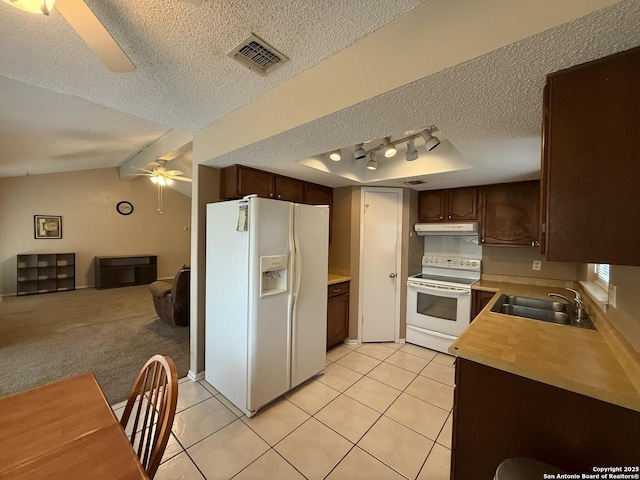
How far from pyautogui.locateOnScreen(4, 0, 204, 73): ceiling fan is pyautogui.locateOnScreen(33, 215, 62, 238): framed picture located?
7.16 metres

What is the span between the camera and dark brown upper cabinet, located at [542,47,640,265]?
34.3 inches

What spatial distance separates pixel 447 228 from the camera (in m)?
3.25

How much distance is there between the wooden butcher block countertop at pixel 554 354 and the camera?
1.02 metres

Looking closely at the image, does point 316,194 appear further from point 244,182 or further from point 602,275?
point 602,275

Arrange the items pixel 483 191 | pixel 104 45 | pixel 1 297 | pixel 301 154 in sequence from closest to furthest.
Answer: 1. pixel 104 45
2. pixel 301 154
3. pixel 483 191
4. pixel 1 297

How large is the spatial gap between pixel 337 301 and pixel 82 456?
2525 mm

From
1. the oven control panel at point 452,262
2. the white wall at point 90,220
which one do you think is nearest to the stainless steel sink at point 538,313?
the oven control panel at point 452,262

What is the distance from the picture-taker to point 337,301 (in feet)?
10.3

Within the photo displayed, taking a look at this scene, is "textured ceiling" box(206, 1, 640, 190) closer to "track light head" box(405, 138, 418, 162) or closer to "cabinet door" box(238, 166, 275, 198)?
"cabinet door" box(238, 166, 275, 198)

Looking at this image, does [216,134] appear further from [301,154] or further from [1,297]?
[1,297]

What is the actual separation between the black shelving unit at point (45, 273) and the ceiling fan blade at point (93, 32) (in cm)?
716

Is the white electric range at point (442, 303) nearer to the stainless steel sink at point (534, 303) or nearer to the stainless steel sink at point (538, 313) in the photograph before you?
the stainless steel sink at point (534, 303)

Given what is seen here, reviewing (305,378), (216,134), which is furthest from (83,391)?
(216,134)

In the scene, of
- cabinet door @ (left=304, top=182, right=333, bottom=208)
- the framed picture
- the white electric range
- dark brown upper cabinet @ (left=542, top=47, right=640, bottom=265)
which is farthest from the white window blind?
the framed picture
